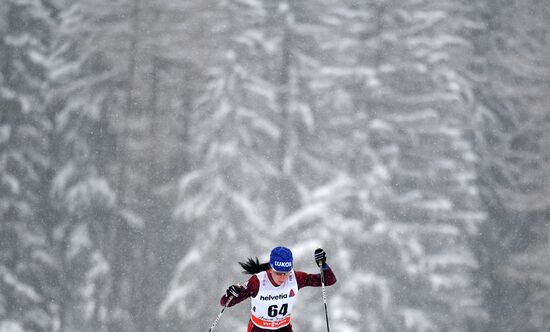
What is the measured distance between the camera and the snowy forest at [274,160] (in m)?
4.75

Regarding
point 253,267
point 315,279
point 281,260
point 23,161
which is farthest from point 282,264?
point 23,161

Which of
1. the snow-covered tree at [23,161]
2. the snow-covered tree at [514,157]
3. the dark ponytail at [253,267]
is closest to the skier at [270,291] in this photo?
the dark ponytail at [253,267]

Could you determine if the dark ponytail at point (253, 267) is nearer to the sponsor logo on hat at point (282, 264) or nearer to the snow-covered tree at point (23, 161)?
the sponsor logo on hat at point (282, 264)

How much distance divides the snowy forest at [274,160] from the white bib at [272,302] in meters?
1.12

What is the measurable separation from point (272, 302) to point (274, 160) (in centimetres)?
153

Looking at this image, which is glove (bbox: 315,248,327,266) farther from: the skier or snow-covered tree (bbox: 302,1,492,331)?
snow-covered tree (bbox: 302,1,492,331)

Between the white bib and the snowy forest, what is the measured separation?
112 cm

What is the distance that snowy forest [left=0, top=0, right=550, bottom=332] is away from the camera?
4.75 metres

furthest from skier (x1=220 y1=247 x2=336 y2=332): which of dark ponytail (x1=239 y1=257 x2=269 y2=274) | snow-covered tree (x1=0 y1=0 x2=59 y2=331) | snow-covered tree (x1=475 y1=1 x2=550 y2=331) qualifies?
snow-covered tree (x1=0 y1=0 x2=59 y2=331)

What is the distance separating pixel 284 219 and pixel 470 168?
4.43 feet

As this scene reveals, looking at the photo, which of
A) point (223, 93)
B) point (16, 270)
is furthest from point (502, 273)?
point (16, 270)

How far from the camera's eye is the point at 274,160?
16.1ft

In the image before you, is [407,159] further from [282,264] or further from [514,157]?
[282,264]

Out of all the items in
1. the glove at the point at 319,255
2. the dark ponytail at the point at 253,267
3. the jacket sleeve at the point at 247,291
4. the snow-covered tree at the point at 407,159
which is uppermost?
the snow-covered tree at the point at 407,159
